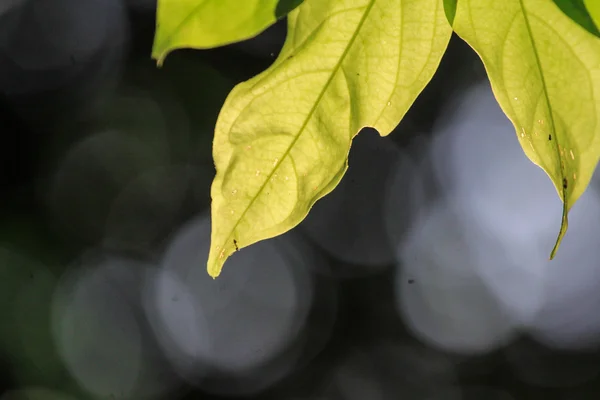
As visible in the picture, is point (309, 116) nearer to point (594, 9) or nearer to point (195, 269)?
point (594, 9)

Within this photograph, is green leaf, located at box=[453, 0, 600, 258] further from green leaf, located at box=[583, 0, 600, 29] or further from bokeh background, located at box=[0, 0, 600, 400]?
bokeh background, located at box=[0, 0, 600, 400]

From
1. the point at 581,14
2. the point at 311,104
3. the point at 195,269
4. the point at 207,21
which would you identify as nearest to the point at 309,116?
the point at 311,104

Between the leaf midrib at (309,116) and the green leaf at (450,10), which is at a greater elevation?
the green leaf at (450,10)

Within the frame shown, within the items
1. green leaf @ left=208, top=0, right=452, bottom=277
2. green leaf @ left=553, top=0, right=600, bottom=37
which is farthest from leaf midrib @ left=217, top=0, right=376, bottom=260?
green leaf @ left=553, top=0, right=600, bottom=37

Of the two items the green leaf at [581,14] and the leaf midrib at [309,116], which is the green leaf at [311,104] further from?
the green leaf at [581,14]

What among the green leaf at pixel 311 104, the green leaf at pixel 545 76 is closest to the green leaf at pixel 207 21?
the green leaf at pixel 311 104

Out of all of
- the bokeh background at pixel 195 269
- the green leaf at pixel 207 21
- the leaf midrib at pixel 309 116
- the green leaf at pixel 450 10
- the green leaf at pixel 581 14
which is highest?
the green leaf at pixel 581 14

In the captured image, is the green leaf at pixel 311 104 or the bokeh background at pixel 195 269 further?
the bokeh background at pixel 195 269

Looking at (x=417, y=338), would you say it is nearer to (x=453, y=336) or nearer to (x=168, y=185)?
(x=453, y=336)

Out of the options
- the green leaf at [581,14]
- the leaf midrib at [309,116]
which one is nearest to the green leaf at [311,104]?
the leaf midrib at [309,116]
